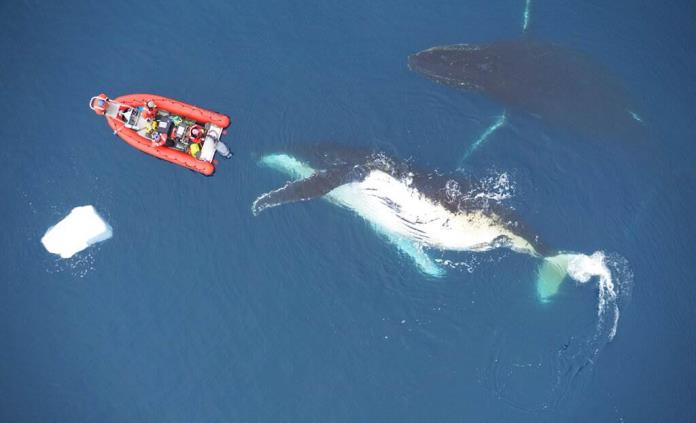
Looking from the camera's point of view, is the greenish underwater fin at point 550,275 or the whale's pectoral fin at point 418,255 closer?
the greenish underwater fin at point 550,275

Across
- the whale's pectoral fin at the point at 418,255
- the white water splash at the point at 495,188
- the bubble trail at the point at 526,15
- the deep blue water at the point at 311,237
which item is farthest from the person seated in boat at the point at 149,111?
the bubble trail at the point at 526,15

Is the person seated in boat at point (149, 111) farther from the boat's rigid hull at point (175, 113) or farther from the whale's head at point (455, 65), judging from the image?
the whale's head at point (455, 65)

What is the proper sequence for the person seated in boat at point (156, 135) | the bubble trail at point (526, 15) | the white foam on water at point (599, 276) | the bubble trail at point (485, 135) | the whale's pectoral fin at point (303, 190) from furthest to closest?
the bubble trail at point (526, 15), the bubble trail at point (485, 135), the whale's pectoral fin at point (303, 190), the person seated in boat at point (156, 135), the white foam on water at point (599, 276)

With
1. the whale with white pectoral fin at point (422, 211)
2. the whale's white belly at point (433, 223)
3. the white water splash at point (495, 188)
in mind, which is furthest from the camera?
the white water splash at point (495, 188)

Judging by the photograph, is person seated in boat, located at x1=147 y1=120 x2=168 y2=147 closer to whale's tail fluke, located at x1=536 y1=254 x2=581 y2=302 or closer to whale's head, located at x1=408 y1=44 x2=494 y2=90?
whale's head, located at x1=408 y1=44 x2=494 y2=90

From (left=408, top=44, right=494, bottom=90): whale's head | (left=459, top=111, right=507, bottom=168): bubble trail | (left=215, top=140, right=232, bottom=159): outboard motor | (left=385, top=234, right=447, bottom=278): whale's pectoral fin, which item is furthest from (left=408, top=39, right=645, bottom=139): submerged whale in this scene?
(left=215, top=140, right=232, bottom=159): outboard motor

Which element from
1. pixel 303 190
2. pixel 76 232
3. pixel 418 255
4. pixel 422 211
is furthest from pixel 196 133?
pixel 418 255
